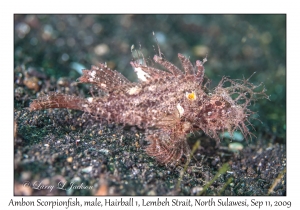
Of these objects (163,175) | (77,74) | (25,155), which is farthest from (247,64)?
(25,155)

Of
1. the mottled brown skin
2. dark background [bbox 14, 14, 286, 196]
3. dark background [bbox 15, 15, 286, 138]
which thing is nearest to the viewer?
dark background [bbox 14, 14, 286, 196]

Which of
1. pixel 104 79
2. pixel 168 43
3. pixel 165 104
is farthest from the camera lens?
pixel 168 43

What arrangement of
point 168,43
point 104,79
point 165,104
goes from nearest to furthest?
point 165,104, point 104,79, point 168,43

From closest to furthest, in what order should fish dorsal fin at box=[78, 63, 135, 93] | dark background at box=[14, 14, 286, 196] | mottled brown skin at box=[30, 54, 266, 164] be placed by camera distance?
dark background at box=[14, 14, 286, 196] → mottled brown skin at box=[30, 54, 266, 164] → fish dorsal fin at box=[78, 63, 135, 93]

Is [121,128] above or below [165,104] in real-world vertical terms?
below

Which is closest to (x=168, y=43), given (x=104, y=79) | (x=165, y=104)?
(x=104, y=79)

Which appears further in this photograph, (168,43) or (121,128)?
(168,43)

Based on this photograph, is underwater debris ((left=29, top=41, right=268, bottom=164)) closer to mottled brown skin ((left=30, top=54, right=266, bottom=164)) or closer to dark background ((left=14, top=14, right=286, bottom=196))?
mottled brown skin ((left=30, top=54, right=266, bottom=164))

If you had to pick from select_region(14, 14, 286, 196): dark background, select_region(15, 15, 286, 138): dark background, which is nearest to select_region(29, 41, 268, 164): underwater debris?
select_region(14, 14, 286, 196): dark background

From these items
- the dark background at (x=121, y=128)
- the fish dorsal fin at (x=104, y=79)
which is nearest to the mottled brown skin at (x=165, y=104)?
the fish dorsal fin at (x=104, y=79)

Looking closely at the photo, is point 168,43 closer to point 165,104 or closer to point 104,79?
point 104,79
